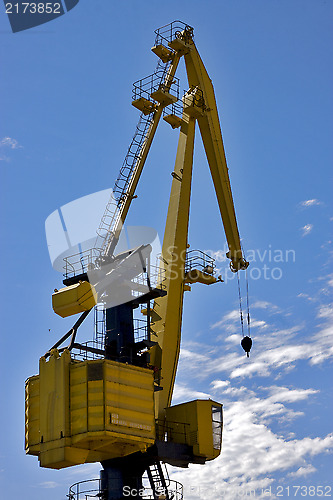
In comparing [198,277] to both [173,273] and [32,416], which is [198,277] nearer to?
[173,273]

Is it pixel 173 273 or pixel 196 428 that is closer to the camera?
pixel 196 428

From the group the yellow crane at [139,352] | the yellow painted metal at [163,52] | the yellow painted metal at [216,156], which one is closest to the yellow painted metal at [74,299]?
the yellow crane at [139,352]

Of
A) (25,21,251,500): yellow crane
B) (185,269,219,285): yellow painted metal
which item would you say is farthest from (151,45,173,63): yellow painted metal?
(185,269,219,285): yellow painted metal

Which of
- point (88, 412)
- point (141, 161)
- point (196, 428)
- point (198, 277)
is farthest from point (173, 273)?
point (88, 412)

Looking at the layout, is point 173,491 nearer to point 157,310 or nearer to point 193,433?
point 193,433

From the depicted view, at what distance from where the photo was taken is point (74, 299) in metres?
28.5

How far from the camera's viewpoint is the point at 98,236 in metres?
31.7

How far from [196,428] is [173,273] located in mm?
6459

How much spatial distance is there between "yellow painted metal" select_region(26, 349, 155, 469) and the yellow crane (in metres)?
0.04

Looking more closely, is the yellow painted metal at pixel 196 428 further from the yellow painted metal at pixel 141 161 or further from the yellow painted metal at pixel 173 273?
the yellow painted metal at pixel 141 161

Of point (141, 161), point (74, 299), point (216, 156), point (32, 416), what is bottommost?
point (32, 416)

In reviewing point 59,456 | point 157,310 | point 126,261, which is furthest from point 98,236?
point 59,456

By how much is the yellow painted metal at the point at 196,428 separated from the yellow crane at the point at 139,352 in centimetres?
4

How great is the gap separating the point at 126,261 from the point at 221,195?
7.29 m
